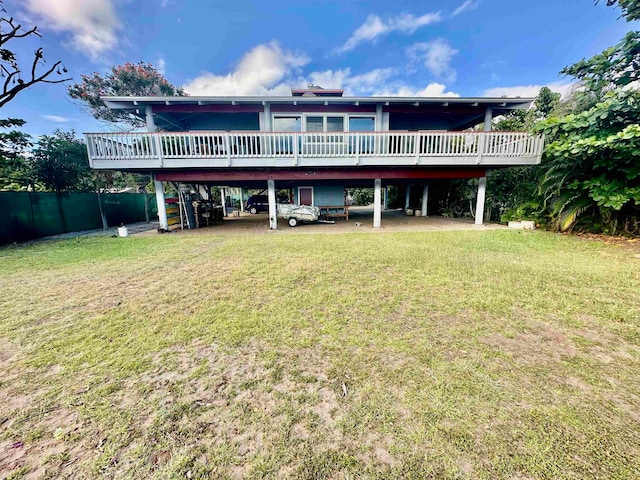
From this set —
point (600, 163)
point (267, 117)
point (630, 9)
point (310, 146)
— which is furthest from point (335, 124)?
point (630, 9)

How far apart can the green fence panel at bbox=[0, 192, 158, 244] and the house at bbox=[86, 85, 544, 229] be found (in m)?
2.41

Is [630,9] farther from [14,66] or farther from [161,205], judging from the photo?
[14,66]

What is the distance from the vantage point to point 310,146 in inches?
387

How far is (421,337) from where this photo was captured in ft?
8.86

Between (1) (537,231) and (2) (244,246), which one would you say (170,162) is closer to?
(2) (244,246)

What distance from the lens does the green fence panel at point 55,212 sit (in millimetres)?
8148

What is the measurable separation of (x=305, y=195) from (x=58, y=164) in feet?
33.1

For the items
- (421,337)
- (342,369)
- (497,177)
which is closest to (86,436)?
(342,369)

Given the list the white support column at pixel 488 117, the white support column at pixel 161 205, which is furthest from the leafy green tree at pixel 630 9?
the white support column at pixel 161 205

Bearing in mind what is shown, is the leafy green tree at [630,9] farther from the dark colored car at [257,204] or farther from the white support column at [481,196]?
the dark colored car at [257,204]

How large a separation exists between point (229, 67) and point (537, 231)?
2296cm

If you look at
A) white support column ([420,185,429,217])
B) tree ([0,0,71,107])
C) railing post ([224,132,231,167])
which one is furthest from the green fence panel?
white support column ([420,185,429,217])

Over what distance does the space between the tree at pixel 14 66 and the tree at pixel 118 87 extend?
10.1m

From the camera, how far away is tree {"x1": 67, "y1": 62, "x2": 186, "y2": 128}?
1725cm
